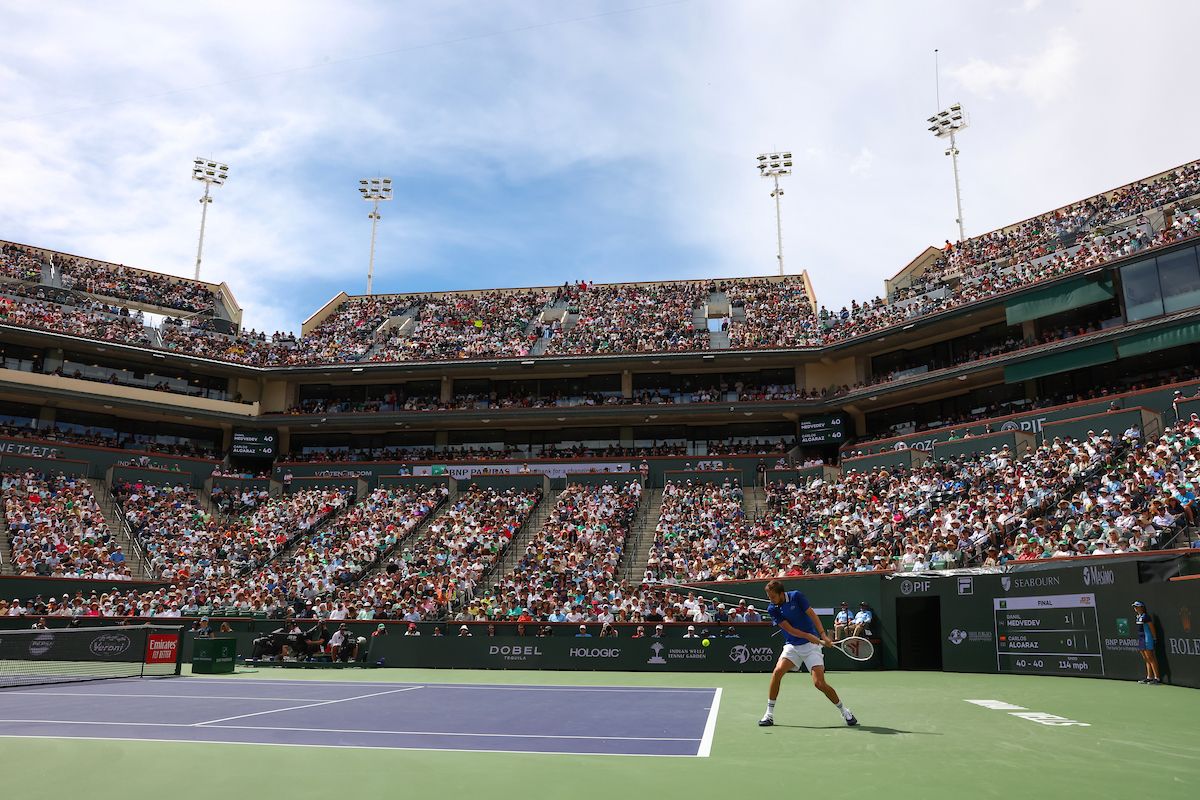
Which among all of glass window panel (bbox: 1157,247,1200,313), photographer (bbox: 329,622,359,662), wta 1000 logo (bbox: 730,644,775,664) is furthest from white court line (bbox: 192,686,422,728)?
glass window panel (bbox: 1157,247,1200,313)

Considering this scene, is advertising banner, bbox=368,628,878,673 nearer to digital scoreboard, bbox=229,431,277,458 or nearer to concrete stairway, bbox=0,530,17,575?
concrete stairway, bbox=0,530,17,575

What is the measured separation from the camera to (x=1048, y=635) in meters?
20.1

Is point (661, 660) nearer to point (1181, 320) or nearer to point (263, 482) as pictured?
point (1181, 320)

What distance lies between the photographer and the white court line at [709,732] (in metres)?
9.27

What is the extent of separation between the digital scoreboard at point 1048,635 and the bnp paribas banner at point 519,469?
986 inches

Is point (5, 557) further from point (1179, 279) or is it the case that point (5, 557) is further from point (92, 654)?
point (1179, 279)

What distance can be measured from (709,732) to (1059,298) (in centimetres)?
3368

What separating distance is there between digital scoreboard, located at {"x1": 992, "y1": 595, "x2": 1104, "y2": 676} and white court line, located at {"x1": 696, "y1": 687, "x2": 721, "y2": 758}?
9.42 metres

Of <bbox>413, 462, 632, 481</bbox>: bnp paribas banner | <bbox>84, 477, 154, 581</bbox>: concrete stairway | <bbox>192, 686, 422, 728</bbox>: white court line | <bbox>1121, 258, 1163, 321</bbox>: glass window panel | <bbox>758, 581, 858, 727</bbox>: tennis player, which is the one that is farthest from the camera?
<bbox>413, 462, 632, 481</bbox>: bnp paribas banner

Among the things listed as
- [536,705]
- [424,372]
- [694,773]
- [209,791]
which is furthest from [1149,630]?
[424,372]

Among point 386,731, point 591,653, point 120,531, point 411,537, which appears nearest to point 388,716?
point 386,731

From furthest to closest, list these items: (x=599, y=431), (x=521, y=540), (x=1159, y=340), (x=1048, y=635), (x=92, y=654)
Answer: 1. (x=599, y=431)
2. (x=521, y=540)
3. (x=1159, y=340)
4. (x=92, y=654)
5. (x=1048, y=635)

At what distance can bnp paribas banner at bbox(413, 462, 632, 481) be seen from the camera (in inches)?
1793

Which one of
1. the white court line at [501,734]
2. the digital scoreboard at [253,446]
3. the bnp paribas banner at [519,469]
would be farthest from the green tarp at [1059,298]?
the digital scoreboard at [253,446]
